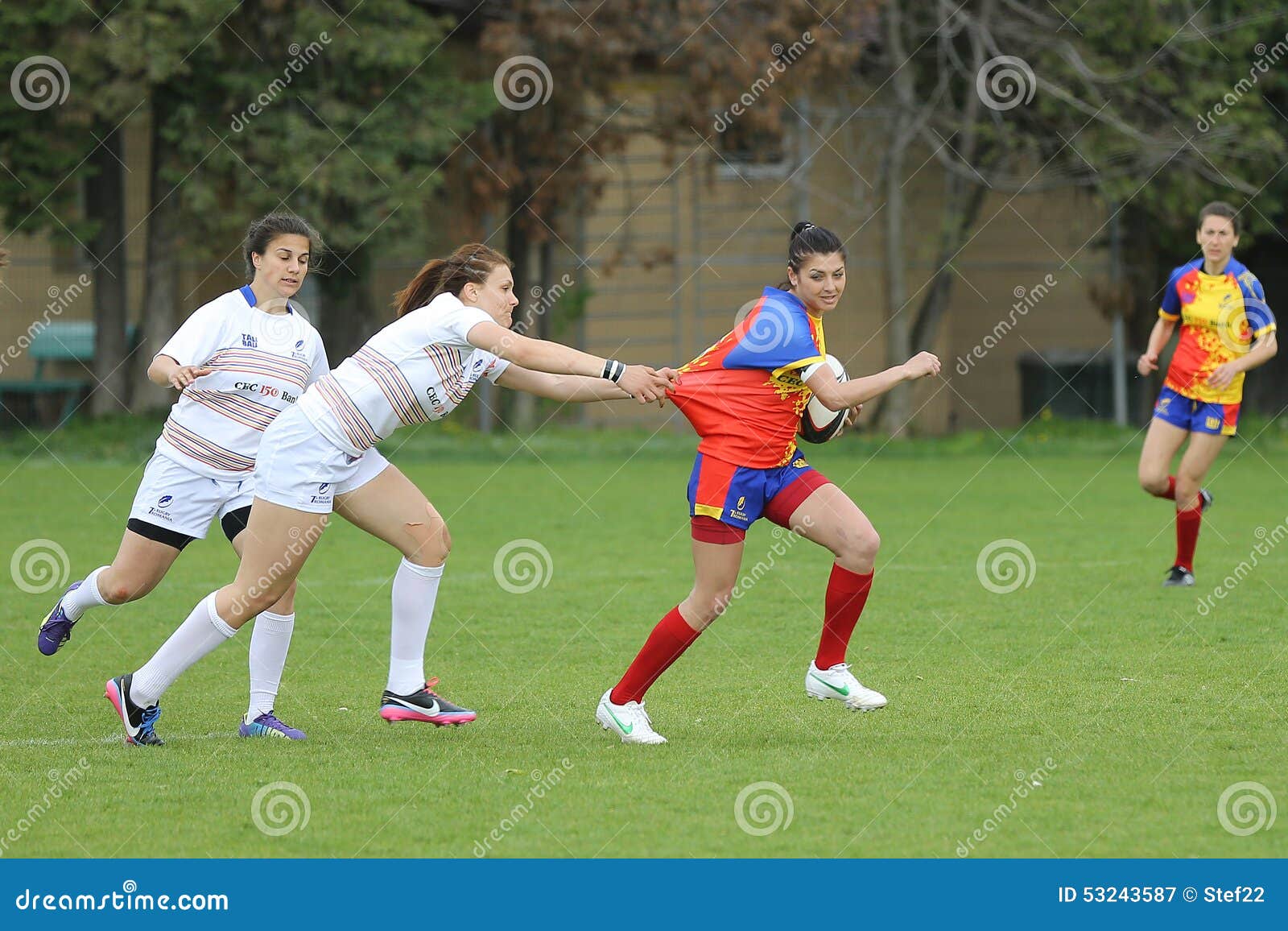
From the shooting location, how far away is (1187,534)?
10070mm

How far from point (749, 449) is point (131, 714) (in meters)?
2.58

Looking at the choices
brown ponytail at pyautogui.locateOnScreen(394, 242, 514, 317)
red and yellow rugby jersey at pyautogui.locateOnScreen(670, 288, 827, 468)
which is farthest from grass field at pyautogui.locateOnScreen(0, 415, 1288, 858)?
brown ponytail at pyautogui.locateOnScreen(394, 242, 514, 317)

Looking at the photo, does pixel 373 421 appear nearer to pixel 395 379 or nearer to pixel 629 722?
pixel 395 379

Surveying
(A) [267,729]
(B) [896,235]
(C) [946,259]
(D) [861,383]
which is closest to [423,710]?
(A) [267,729]

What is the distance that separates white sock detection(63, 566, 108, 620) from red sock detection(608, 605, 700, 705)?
2264 millimetres

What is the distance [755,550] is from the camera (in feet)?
40.9

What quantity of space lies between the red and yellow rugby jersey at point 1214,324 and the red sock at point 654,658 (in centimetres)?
520

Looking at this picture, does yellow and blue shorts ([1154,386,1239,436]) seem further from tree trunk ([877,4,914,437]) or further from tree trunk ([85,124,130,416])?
tree trunk ([85,124,130,416])

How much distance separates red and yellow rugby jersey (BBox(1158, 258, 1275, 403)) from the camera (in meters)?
10.1

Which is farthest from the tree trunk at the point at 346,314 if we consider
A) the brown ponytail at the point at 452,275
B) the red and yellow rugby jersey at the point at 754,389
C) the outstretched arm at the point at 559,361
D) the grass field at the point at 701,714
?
the outstretched arm at the point at 559,361

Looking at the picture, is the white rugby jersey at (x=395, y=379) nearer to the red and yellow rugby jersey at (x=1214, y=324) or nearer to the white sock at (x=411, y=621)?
the white sock at (x=411, y=621)

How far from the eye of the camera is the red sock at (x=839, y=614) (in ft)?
21.4

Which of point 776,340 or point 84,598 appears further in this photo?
point 84,598
